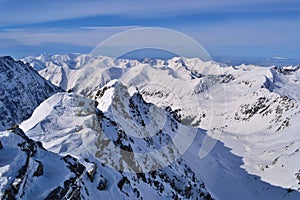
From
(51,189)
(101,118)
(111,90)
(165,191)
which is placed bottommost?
(165,191)

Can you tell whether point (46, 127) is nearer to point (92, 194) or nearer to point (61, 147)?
point (61, 147)

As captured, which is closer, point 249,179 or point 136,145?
point 136,145

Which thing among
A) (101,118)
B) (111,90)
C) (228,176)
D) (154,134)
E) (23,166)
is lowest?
(228,176)

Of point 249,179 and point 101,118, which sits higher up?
point 101,118

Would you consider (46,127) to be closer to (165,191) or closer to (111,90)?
(165,191)

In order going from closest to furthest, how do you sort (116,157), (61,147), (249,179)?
1. (61,147)
2. (116,157)
3. (249,179)

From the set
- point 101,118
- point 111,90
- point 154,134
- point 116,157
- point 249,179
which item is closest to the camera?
point 116,157

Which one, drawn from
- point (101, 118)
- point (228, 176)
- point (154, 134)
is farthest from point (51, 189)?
point (228, 176)

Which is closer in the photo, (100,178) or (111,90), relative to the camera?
(100,178)

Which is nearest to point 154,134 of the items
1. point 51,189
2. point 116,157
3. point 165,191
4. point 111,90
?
point 111,90
